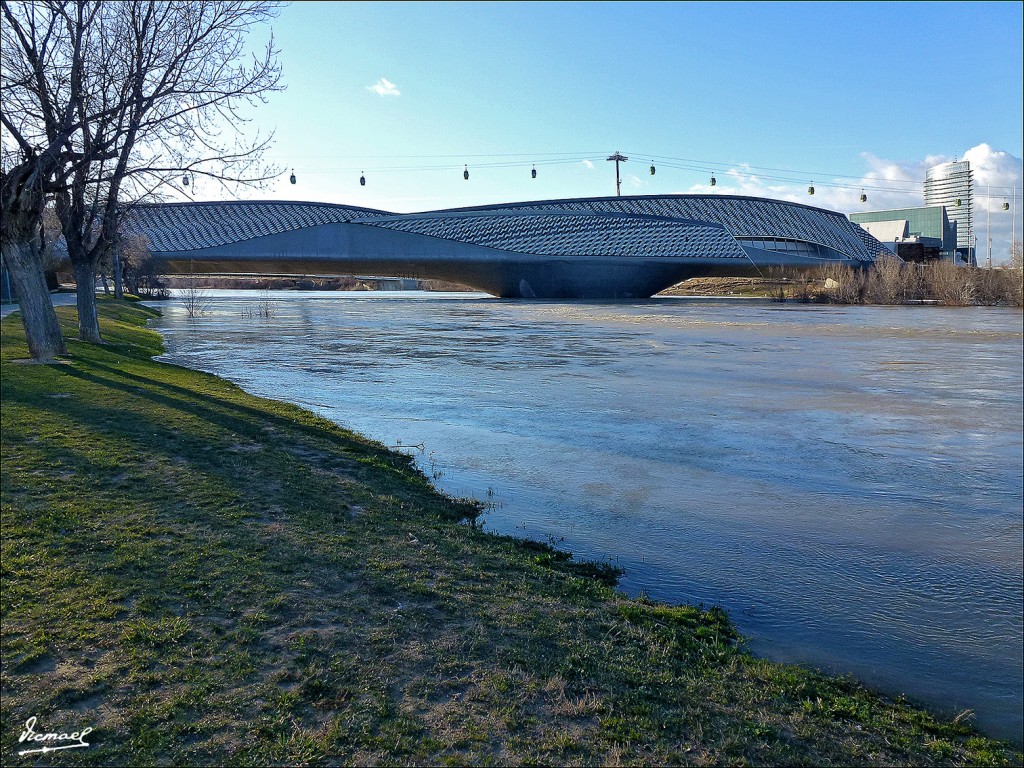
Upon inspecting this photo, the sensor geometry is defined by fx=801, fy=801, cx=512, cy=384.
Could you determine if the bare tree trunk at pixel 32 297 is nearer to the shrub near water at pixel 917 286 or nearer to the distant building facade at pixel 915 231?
the shrub near water at pixel 917 286

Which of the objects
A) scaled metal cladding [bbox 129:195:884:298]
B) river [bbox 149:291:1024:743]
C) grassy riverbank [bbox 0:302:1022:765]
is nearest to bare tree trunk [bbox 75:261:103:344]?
river [bbox 149:291:1024:743]

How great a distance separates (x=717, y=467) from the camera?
314 inches

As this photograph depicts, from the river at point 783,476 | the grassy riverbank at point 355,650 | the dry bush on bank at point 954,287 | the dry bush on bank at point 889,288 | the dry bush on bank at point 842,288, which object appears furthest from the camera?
the dry bush on bank at point 842,288

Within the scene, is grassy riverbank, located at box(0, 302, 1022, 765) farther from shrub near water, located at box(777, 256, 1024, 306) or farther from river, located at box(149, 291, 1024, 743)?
shrub near water, located at box(777, 256, 1024, 306)

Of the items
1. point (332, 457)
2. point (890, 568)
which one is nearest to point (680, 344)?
point (332, 457)

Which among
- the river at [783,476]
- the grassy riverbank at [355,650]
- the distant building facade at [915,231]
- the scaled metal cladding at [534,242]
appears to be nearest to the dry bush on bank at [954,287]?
the river at [783,476]

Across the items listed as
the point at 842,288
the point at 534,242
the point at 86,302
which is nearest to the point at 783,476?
the point at 86,302

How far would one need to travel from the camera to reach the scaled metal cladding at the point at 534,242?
247 feet

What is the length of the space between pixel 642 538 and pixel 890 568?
1.71 metres

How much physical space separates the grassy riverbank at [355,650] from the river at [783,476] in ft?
1.55

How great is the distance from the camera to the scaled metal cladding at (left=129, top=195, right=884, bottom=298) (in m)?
75.2

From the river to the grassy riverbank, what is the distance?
47cm

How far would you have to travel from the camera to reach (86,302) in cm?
1833

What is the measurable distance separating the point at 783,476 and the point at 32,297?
12662 mm
